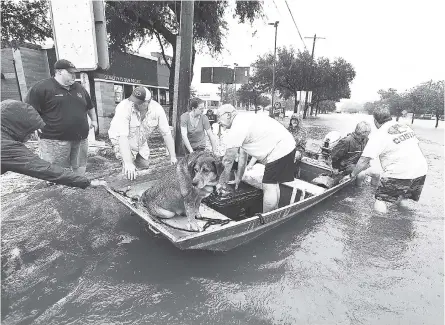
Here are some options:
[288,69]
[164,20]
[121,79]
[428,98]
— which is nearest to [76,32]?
[164,20]

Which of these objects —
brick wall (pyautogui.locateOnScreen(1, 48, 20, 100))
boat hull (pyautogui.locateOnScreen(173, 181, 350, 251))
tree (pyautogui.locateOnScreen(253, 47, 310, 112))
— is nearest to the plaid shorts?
boat hull (pyautogui.locateOnScreen(173, 181, 350, 251))

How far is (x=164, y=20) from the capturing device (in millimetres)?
14047

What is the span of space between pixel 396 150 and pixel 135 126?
4.98 m

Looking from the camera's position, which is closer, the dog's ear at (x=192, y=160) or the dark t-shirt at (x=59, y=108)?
the dog's ear at (x=192, y=160)

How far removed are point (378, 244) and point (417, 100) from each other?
51897 mm

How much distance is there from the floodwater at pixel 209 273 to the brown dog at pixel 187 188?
2.53 ft

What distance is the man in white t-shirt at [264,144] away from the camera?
4.14m

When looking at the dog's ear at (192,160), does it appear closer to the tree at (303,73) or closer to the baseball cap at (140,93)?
the baseball cap at (140,93)

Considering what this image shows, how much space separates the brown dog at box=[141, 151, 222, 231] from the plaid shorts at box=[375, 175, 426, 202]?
13.7ft

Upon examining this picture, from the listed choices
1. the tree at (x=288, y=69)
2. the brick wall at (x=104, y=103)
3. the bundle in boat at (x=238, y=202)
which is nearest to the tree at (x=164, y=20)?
the brick wall at (x=104, y=103)

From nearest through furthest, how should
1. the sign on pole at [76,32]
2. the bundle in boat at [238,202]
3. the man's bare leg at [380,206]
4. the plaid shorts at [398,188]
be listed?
1. the bundle in boat at [238,202]
2. the plaid shorts at [398,188]
3. the man's bare leg at [380,206]
4. the sign on pole at [76,32]

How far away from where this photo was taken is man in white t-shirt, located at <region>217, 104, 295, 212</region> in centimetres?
414

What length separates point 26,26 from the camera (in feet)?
39.0

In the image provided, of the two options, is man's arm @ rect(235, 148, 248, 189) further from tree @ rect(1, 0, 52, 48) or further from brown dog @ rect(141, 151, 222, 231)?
tree @ rect(1, 0, 52, 48)
